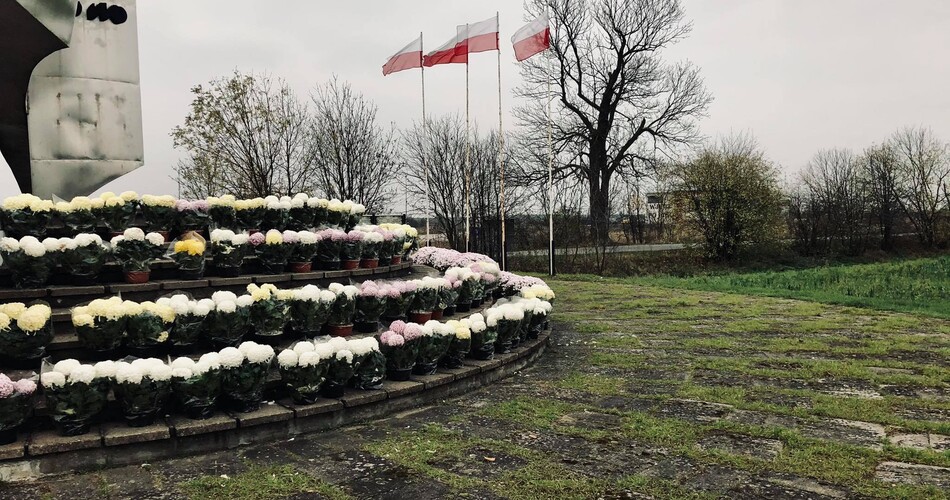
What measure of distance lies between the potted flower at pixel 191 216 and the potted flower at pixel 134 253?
1.22m

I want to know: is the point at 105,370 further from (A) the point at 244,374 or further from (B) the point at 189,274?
(B) the point at 189,274

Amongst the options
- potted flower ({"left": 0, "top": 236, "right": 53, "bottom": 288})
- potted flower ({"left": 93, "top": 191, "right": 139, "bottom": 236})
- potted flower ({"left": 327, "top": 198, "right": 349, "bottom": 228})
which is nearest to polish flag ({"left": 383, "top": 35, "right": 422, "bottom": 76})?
potted flower ({"left": 327, "top": 198, "right": 349, "bottom": 228})

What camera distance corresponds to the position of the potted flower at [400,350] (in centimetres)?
491

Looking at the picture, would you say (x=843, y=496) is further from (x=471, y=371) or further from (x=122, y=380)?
(x=122, y=380)

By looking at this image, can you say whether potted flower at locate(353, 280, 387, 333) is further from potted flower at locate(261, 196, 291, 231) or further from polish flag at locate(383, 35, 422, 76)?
polish flag at locate(383, 35, 422, 76)

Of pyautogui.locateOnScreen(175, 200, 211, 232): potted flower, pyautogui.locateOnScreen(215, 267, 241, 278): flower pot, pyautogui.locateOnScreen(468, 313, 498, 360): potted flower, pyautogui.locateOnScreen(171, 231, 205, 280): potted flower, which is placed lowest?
pyautogui.locateOnScreen(468, 313, 498, 360): potted flower

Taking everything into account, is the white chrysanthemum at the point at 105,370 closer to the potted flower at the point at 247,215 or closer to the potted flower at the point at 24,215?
the potted flower at the point at 24,215

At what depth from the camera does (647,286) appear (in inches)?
581

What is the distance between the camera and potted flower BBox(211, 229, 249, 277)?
560 centimetres

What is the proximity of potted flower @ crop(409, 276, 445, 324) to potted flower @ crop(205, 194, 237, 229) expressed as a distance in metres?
2.25

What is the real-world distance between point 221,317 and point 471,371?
208 cm

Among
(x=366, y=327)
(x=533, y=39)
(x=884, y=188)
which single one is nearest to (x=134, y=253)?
(x=366, y=327)

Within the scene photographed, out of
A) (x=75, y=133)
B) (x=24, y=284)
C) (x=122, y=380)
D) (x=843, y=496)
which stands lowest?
(x=843, y=496)

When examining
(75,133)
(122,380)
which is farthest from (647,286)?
(122,380)
